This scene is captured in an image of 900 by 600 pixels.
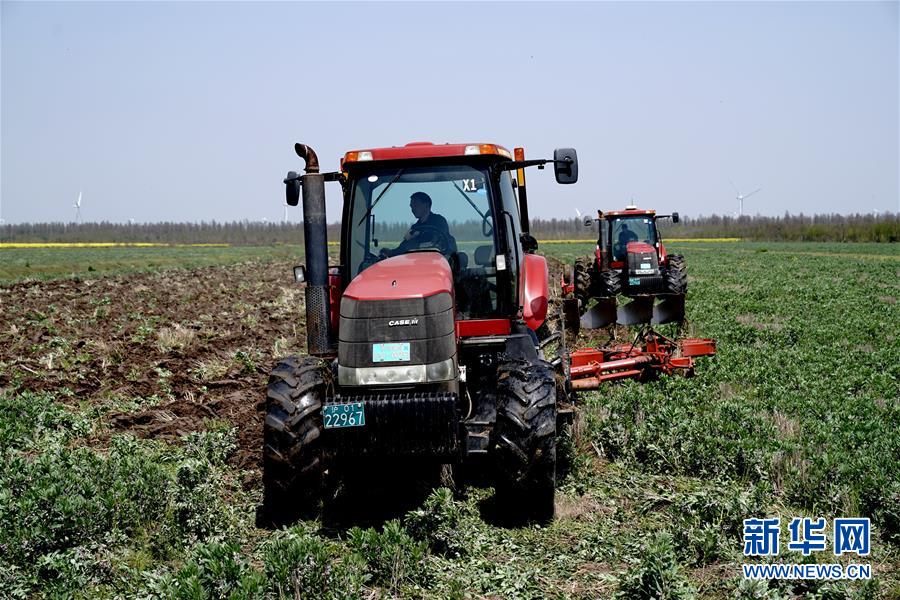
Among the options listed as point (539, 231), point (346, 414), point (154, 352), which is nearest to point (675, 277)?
point (154, 352)

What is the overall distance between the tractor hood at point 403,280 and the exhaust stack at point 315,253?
0.31 meters

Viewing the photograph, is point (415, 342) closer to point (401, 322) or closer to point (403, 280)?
point (401, 322)

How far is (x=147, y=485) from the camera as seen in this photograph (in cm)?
575

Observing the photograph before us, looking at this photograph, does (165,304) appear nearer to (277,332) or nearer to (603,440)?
(277,332)

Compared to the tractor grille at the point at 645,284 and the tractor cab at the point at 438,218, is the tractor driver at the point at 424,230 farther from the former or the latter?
the tractor grille at the point at 645,284

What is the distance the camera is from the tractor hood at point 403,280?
18.5 ft

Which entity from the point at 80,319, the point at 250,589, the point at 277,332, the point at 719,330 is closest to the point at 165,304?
the point at 80,319

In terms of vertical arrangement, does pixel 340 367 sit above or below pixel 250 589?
above

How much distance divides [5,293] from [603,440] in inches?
792

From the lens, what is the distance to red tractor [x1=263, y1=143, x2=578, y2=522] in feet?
18.3

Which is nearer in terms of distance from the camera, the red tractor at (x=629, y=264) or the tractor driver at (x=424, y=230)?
the tractor driver at (x=424, y=230)

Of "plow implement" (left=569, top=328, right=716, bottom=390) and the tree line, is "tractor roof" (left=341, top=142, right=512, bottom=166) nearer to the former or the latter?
"plow implement" (left=569, top=328, right=716, bottom=390)

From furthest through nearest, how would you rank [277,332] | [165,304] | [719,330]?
[165,304] < [277,332] < [719,330]

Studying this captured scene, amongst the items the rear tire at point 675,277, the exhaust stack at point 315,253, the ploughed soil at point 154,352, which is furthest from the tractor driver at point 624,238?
the exhaust stack at point 315,253
